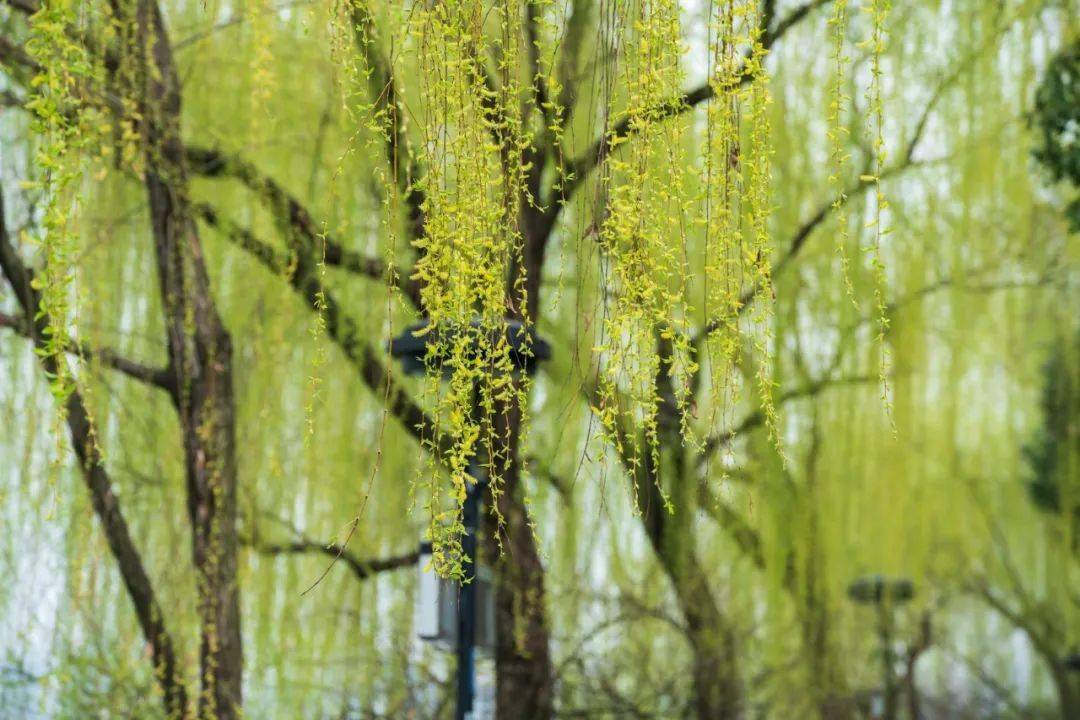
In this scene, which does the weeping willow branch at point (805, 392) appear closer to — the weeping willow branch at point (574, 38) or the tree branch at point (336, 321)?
the tree branch at point (336, 321)

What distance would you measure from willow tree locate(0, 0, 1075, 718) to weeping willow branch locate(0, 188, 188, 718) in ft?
0.03

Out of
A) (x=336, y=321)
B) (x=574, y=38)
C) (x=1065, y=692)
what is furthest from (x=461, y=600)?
(x=1065, y=692)

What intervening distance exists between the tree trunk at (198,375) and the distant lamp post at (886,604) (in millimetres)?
2504

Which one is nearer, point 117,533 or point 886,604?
point 117,533

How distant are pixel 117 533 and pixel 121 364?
0.45 meters

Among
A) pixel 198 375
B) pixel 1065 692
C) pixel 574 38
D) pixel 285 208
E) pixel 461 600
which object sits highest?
pixel 574 38

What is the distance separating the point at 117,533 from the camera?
4016 mm

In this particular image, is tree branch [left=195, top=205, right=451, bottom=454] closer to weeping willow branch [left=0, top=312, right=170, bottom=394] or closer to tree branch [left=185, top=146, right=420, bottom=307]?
tree branch [left=185, top=146, right=420, bottom=307]

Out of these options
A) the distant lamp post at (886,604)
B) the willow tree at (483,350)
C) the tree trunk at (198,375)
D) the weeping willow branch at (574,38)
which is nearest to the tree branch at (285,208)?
the willow tree at (483,350)

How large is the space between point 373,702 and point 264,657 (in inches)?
17.3

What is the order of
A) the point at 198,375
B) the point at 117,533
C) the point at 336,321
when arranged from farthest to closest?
the point at 336,321 → the point at 198,375 → the point at 117,533

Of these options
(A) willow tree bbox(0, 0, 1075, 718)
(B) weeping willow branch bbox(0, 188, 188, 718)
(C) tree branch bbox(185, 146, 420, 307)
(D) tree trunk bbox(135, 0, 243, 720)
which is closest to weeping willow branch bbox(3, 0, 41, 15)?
(A) willow tree bbox(0, 0, 1075, 718)

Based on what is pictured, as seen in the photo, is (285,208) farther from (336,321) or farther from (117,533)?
(117,533)

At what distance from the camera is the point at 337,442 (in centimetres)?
471
